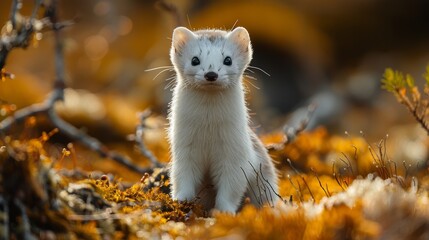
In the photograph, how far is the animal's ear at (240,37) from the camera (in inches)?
215

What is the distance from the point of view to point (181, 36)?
5.54 meters

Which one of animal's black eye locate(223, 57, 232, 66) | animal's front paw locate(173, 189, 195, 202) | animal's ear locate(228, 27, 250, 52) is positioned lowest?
animal's front paw locate(173, 189, 195, 202)

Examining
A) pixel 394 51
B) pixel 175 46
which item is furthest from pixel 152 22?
pixel 175 46

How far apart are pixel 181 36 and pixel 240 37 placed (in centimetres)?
45

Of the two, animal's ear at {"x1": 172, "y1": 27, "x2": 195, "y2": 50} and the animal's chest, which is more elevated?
animal's ear at {"x1": 172, "y1": 27, "x2": 195, "y2": 50}

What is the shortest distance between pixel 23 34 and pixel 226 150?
1585 mm

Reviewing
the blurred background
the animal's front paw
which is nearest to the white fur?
the animal's front paw

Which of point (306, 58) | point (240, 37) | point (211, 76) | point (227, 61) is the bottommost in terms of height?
point (211, 76)

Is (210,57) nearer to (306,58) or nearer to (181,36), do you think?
(181,36)

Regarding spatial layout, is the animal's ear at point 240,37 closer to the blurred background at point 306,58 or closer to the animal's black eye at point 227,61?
the animal's black eye at point 227,61

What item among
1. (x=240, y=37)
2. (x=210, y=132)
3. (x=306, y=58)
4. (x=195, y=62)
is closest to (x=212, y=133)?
(x=210, y=132)

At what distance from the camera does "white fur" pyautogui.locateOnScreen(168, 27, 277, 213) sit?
5117mm

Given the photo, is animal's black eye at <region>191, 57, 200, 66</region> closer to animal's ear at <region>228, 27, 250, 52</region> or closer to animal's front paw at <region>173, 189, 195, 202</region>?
animal's ear at <region>228, 27, 250, 52</region>

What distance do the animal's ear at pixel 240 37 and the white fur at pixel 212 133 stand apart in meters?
0.02
